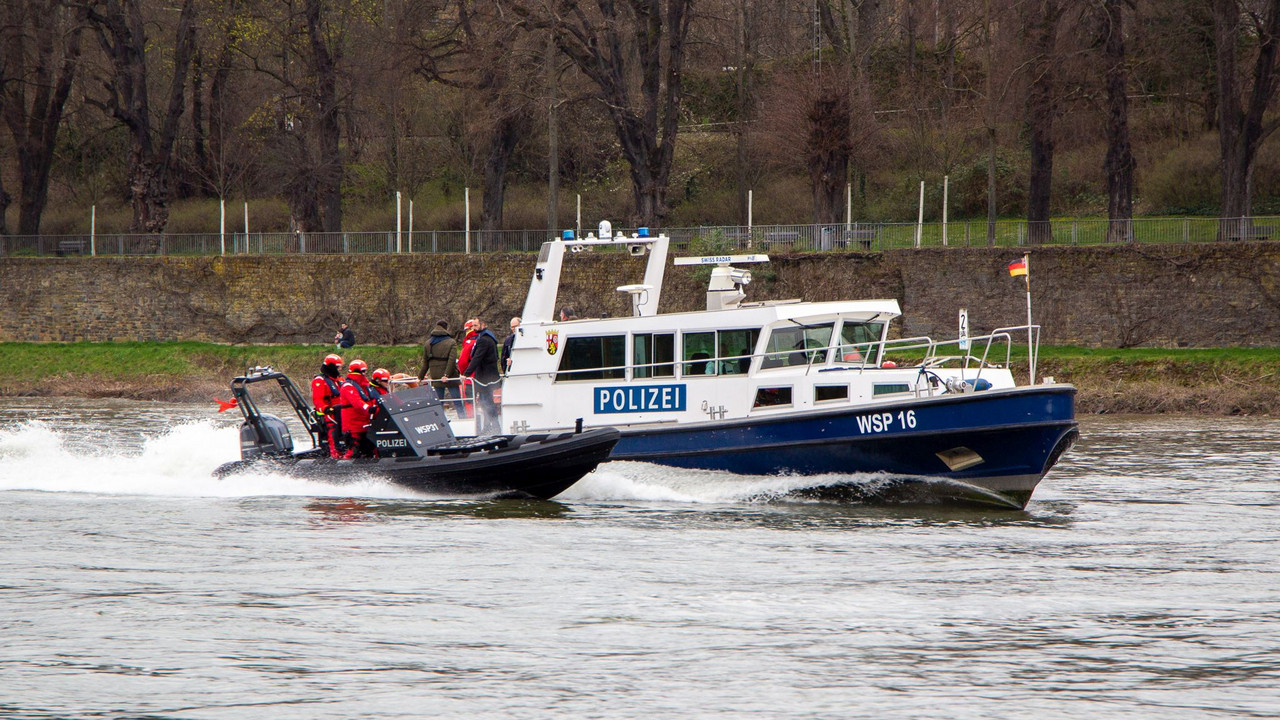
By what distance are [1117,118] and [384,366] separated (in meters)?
18.3

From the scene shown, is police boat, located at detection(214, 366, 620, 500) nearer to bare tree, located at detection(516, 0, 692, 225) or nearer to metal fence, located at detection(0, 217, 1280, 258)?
metal fence, located at detection(0, 217, 1280, 258)

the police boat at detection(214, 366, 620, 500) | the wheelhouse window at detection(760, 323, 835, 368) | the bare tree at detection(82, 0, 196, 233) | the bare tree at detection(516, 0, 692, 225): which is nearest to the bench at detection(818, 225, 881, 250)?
the bare tree at detection(516, 0, 692, 225)

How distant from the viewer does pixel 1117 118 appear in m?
33.9

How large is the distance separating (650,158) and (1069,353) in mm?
13302

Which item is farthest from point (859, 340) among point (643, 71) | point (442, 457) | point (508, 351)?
point (643, 71)

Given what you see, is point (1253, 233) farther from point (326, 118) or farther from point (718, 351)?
point (326, 118)

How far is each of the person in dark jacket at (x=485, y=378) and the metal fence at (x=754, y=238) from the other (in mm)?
10495

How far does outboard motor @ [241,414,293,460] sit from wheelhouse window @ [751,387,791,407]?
574 centimetres

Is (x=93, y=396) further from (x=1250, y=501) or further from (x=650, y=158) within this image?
(x=1250, y=501)

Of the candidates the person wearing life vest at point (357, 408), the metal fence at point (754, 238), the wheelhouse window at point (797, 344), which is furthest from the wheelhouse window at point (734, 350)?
the metal fence at point (754, 238)

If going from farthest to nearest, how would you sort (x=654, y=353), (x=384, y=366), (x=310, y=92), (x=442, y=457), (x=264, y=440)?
(x=310, y=92), (x=384, y=366), (x=264, y=440), (x=654, y=353), (x=442, y=457)

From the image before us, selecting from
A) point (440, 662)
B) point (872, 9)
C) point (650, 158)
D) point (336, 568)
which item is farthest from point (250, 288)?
point (440, 662)

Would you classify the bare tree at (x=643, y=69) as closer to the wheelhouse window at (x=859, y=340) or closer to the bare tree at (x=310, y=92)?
the bare tree at (x=310, y=92)

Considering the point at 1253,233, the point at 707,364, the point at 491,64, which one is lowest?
the point at 707,364
